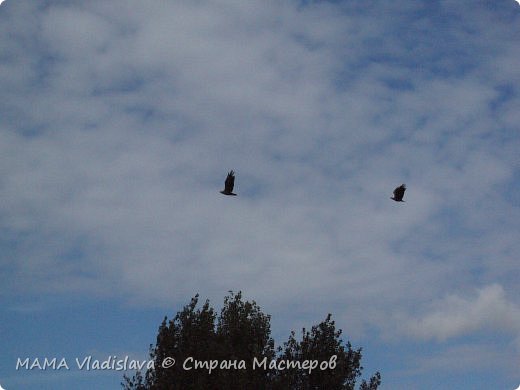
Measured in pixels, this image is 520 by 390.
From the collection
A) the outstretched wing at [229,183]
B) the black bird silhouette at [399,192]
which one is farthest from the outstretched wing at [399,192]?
the outstretched wing at [229,183]

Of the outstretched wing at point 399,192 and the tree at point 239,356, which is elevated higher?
the outstretched wing at point 399,192

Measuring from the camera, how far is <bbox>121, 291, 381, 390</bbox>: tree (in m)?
34.7

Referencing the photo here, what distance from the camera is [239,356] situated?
119 ft

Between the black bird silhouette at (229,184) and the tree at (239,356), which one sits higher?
the black bird silhouette at (229,184)

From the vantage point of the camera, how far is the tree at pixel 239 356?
114 feet

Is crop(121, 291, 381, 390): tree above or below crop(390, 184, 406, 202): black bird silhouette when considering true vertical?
below

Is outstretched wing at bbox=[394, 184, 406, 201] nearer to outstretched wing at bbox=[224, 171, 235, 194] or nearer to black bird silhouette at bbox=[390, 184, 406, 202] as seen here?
black bird silhouette at bbox=[390, 184, 406, 202]

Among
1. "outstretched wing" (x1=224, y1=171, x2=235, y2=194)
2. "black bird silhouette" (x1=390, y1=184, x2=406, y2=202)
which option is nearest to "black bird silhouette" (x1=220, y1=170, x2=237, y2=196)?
"outstretched wing" (x1=224, y1=171, x2=235, y2=194)

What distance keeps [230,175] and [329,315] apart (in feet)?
51.3

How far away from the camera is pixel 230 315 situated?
38.8 m

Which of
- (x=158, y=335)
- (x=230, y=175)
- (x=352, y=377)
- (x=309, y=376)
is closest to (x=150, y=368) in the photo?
(x=158, y=335)

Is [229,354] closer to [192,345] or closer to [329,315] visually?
[192,345]

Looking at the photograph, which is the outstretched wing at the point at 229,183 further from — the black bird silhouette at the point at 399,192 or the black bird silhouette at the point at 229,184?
the black bird silhouette at the point at 399,192

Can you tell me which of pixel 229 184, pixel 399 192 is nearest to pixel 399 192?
pixel 399 192
